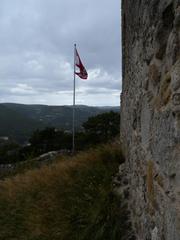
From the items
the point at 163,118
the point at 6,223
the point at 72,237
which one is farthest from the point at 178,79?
the point at 6,223

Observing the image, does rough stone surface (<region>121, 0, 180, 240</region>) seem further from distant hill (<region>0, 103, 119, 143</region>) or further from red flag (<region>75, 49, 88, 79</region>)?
distant hill (<region>0, 103, 119, 143</region>)

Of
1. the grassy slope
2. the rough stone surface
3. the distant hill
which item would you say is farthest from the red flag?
the distant hill

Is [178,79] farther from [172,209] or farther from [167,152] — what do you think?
[172,209]

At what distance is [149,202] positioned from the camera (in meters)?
3.37

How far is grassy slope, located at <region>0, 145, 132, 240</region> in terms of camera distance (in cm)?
508

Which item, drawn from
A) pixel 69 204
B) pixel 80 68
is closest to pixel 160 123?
pixel 69 204

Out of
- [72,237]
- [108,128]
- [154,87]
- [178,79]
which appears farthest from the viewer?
[108,128]

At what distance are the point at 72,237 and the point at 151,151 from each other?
225 centimetres

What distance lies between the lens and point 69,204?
5.82m

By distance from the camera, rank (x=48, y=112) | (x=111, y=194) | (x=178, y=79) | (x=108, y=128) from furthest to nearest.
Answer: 1. (x=48, y=112)
2. (x=108, y=128)
3. (x=111, y=194)
4. (x=178, y=79)

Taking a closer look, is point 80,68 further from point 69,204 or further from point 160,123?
point 160,123

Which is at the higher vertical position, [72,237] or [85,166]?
[85,166]

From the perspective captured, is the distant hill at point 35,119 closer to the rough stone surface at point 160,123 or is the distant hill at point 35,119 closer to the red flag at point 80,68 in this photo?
the red flag at point 80,68

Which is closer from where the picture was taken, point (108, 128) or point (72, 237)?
point (72, 237)
